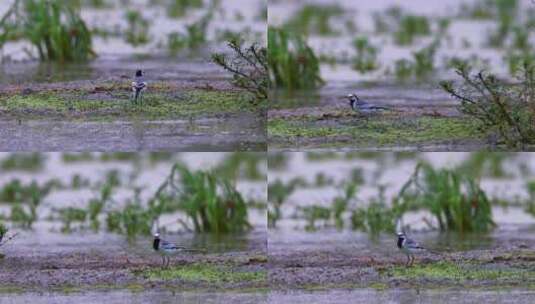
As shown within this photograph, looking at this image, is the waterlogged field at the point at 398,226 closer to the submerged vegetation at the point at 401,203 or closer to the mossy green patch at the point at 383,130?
the submerged vegetation at the point at 401,203

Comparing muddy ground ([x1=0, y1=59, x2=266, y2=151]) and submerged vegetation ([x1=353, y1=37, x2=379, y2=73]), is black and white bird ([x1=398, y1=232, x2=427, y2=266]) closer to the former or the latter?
muddy ground ([x1=0, y1=59, x2=266, y2=151])

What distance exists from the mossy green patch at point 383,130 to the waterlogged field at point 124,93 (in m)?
0.26

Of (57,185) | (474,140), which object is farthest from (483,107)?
(57,185)

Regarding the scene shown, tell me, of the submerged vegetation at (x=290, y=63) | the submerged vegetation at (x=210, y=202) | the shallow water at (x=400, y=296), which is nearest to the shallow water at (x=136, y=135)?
the submerged vegetation at (x=210, y=202)

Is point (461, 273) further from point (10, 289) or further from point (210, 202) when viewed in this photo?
point (10, 289)

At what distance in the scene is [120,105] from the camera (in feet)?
39.6

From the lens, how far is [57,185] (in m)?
15.1

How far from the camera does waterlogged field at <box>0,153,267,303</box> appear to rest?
10336 mm

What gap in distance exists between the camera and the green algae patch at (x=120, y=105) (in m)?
11.9

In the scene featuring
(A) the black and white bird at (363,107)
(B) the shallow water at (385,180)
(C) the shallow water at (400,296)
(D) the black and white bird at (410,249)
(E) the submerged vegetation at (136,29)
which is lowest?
(C) the shallow water at (400,296)

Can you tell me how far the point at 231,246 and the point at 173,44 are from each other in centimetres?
480

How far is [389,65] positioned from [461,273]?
6143mm

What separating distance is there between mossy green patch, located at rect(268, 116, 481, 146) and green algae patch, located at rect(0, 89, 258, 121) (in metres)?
0.35

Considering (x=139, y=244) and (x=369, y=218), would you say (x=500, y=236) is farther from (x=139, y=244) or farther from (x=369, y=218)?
(x=139, y=244)
